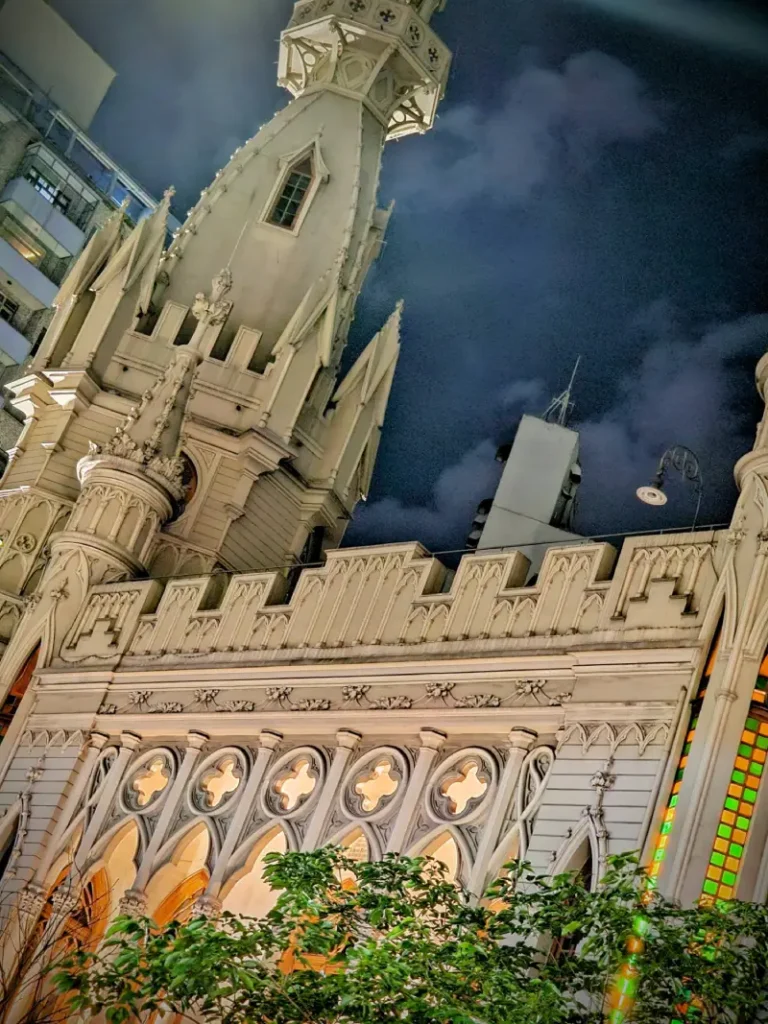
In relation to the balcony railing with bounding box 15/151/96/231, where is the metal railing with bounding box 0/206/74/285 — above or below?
below

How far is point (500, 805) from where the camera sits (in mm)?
25922

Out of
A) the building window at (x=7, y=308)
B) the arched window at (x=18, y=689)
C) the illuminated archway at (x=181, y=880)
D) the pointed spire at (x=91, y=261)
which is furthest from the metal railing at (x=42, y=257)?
the illuminated archway at (x=181, y=880)

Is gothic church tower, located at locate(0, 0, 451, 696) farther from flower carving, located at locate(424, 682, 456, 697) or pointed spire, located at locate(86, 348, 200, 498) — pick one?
flower carving, located at locate(424, 682, 456, 697)

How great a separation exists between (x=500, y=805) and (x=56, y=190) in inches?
2149

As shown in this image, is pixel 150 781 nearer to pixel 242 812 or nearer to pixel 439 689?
pixel 242 812

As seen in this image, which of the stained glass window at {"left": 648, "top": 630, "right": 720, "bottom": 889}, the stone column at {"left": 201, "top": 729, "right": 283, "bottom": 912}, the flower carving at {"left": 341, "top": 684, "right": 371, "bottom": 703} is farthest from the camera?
the stone column at {"left": 201, "top": 729, "right": 283, "bottom": 912}

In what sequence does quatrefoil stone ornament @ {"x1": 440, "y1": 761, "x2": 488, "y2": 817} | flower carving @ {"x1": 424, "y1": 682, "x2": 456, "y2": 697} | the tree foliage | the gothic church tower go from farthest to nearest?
the gothic church tower < flower carving @ {"x1": 424, "y1": 682, "x2": 456, "y2": 697} < quatrefoil stone ornament @ {"x1": 440, "y1": 761, "x2": 488, "y2": 817} < the tree foliage

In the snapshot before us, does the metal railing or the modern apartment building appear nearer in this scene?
the modern apartment building

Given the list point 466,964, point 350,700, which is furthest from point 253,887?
point 466,964

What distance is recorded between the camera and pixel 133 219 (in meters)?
78.0

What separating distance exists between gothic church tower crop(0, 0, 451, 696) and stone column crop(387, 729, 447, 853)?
44.0 feet

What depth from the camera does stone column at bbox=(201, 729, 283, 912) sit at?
29781 millimetres

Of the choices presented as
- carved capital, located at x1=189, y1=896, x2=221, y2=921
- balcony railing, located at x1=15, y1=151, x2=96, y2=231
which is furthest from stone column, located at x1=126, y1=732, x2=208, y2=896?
balcony railing, located at x1=15, y1=151, x2=96, y2=231

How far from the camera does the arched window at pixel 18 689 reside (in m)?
38.2
